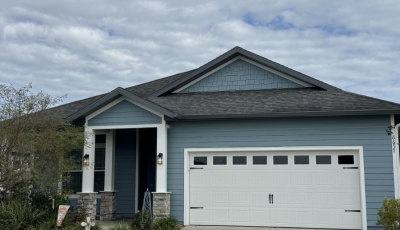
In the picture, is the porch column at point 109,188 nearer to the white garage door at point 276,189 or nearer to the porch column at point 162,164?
the porch column at point 162,164

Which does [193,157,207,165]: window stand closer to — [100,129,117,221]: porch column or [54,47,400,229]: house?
[54,47,400,229]: house

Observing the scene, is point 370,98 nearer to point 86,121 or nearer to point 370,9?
point 370,9

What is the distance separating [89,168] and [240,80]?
573 cm

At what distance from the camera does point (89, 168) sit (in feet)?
39.5

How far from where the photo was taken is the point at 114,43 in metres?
18.7

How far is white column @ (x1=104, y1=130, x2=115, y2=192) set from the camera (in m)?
13.1

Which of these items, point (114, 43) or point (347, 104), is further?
point (114, 43)

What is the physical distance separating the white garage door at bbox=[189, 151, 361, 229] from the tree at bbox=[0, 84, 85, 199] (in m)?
3.86

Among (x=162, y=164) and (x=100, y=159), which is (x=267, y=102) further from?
(x=100, y=159)

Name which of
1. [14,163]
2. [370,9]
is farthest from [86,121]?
[370,9]

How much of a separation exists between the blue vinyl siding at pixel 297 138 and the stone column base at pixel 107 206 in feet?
7.53

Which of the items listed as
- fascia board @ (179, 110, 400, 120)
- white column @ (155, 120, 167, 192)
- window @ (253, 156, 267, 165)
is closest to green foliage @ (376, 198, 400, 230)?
fascia board @ (179, 110, 400, 120)

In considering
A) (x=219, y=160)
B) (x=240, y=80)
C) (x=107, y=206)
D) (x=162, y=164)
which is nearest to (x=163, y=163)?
(x=162, y=164)

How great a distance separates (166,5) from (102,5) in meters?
2.29
